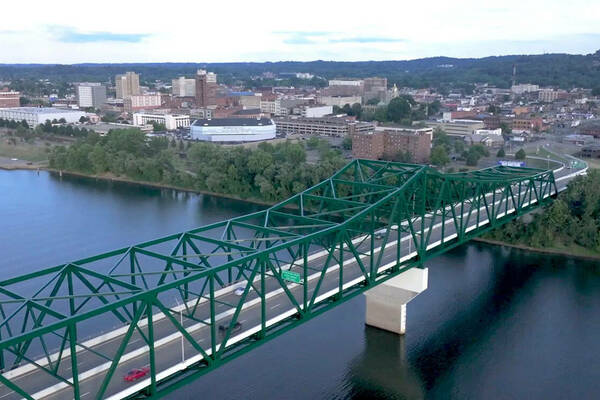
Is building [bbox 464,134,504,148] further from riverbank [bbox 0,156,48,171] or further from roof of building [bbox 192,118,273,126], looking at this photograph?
riverbank [bbox 0,156,48,171]

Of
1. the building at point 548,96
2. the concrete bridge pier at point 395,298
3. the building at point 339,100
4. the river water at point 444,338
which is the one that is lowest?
the river water at point 444,338

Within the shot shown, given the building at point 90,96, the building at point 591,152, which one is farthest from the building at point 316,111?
the building at point 591,152

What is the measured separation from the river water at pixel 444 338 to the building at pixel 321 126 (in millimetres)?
33108

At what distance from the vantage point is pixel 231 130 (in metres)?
57.2

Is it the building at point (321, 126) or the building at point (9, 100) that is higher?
the building at point (9, 100)

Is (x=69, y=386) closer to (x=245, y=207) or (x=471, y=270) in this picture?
(x=471, y=270)

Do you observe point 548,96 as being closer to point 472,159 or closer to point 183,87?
point 472,159

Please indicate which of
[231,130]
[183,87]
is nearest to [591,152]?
[231,130]

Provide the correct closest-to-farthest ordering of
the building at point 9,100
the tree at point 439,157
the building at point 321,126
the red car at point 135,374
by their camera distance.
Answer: the red car at point 135,374, the tree at point 439,157, the building at point 321,126, the building at point 9,100

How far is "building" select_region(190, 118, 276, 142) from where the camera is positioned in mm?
56656

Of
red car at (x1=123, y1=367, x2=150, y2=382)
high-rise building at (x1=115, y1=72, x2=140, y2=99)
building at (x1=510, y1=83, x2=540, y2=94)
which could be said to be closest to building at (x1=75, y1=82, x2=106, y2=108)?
high-rise building at (x1=115, y1=72, x2=140, y2=99)

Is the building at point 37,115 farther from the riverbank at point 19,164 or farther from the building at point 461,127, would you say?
the building at point 461,127

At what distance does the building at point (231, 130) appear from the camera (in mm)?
56656

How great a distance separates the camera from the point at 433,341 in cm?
1742
